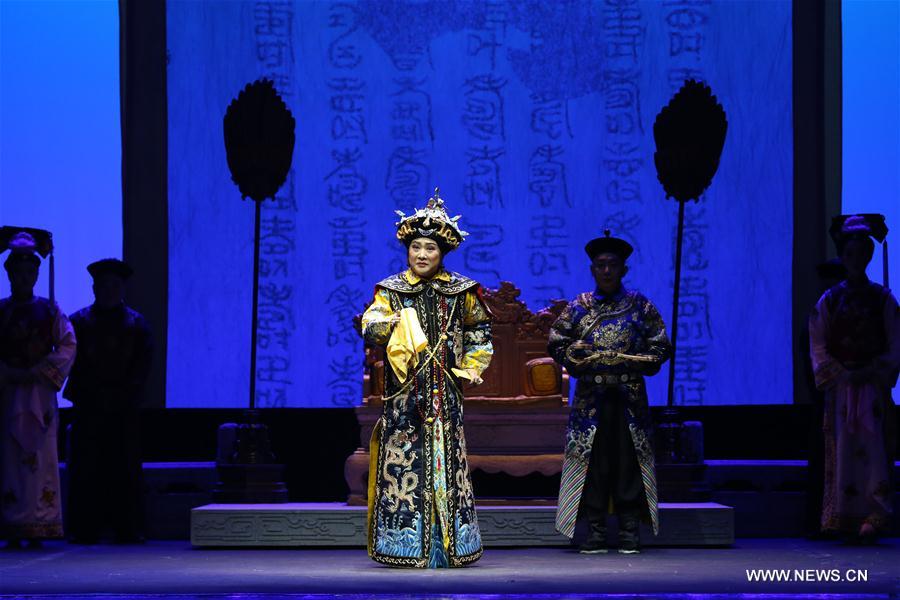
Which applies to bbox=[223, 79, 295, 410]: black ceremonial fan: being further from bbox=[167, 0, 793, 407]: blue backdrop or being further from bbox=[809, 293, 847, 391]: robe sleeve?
bbox=[809, 293, 847, 391]: robe sleeve

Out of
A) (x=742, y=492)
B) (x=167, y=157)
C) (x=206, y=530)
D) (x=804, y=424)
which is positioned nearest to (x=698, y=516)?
(x=742, y=492)

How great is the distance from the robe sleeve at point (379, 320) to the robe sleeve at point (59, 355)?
2.14 meters

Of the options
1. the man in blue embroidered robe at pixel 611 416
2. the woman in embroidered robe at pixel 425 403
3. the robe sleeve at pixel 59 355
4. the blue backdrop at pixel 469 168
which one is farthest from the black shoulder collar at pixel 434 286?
Result: the blue backdrop at pixel 469 168

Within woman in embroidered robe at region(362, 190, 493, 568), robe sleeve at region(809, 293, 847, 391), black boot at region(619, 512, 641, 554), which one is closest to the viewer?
woman in embroidered robe at region(362, 190, 493, 568)

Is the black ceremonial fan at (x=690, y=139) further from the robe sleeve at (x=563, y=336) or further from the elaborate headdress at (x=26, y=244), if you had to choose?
the elaborate headdress at (x=26, y=244)

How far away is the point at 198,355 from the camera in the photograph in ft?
30.3

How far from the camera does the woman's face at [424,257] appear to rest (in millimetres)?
6254

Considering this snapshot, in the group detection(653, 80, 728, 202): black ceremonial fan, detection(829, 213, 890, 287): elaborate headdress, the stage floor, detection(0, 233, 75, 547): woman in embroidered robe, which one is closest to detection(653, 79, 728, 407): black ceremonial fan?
detection(653, 80, 728, 202): black ceremonial fan

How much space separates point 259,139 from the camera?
8.60 m

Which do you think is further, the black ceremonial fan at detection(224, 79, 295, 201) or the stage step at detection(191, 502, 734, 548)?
the black ceremonial fan at detection(224, 79, 295, 201)

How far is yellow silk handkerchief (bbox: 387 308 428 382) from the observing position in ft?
20.0

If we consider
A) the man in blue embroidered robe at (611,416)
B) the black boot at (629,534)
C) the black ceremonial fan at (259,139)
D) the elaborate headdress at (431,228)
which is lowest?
the black boot at (629,534)

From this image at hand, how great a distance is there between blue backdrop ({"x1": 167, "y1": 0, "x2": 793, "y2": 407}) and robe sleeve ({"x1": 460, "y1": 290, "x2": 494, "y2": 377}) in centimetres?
287

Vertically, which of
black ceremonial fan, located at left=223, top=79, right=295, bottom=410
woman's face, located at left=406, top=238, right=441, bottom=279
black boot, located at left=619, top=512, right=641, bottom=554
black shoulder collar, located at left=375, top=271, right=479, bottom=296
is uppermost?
black ceremonial fan, located at left=223, top=79, right=295, bottom=410
